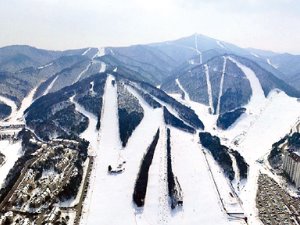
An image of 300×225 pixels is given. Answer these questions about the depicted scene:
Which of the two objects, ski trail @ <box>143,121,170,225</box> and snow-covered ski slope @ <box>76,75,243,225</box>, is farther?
ski trail @ <box>143,121,170,225</box>

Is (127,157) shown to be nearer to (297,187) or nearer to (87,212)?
(87,212)

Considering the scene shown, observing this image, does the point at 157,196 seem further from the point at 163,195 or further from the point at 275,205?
the point at 275,205

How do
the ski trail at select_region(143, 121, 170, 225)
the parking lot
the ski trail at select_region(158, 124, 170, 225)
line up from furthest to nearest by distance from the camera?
1. the parking lot
2. the ski trail at select_region(158, 124, 170, 225)
3. the ski trail at select_region(143, 121, 170, 225)

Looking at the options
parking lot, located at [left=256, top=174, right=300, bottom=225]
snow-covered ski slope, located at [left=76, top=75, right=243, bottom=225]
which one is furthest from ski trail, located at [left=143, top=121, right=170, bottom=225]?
parking lot, located at [left=256, top=174, right=300, bottom=225]

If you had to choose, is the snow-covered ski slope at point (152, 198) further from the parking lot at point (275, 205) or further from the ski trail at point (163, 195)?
the parking lot at point (275, 205)

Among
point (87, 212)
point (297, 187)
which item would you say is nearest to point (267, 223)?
point (297, 187)

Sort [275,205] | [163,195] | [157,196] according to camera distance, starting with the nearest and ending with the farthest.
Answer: [157,196]
[163,195]
[275,205]

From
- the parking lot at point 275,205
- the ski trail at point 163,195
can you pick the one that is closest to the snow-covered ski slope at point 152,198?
the ski trail at point 163,195

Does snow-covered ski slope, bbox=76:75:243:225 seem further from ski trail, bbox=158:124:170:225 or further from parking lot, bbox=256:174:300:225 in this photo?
parking lot, bbox=256:174:300:225

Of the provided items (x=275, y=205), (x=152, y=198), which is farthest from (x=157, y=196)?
(x=275, y=205)

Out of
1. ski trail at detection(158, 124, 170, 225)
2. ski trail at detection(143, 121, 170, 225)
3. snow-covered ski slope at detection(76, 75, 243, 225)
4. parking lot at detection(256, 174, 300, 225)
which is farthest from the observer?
parking lot at detection(256, 174, 300, 225)

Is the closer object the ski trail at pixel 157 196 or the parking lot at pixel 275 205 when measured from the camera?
the ski trail at pixel 157 196
